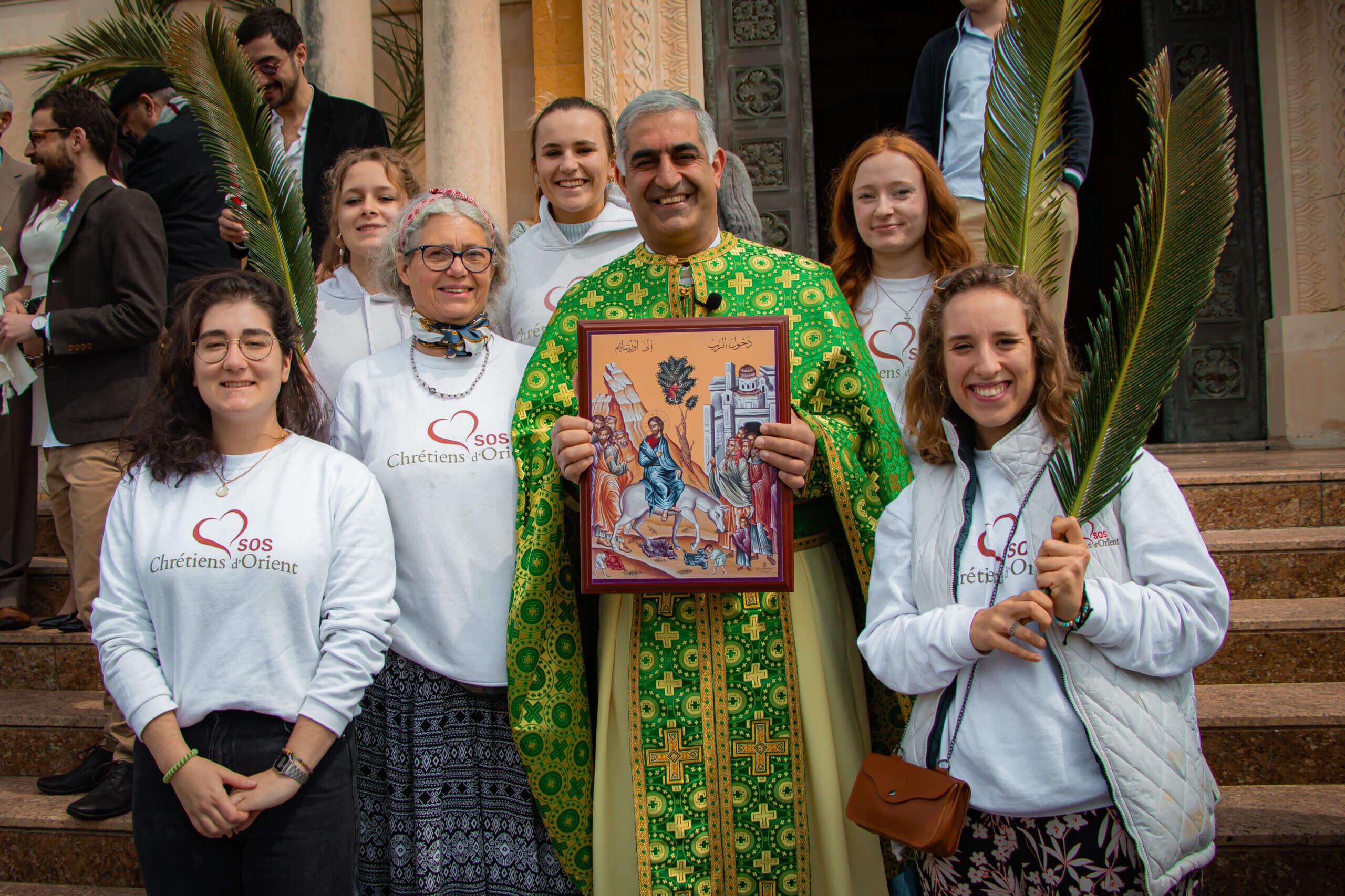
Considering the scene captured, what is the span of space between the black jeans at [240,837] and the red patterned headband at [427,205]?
1.32m

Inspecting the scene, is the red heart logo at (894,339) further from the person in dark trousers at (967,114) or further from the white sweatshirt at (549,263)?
the person in dark trousers at (967,114)

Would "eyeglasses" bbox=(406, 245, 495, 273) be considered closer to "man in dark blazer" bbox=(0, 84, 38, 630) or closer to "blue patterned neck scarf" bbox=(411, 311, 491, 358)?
"blue patterned neck scarf" bbox=(411, 311, 491, 358)

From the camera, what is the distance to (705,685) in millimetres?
2498

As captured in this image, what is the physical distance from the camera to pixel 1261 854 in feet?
9.34

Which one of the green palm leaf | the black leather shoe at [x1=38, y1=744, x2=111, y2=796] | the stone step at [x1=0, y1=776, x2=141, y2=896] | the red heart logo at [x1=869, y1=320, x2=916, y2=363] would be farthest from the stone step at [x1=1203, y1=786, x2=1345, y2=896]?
the black leather shoe at [x1=38, y1=744, x2=111, y2=796]

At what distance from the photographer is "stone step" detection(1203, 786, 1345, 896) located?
9.26ft

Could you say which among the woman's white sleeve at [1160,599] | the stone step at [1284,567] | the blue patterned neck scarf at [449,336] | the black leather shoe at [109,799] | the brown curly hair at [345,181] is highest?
the brown curly hair at [345,181]

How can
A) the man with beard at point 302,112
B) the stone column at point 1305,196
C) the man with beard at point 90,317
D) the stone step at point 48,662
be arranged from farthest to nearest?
the stone column at point 1305,196, the man with beard at point 302,112, the stone step at point 48,662, the man with beard at point 90,317

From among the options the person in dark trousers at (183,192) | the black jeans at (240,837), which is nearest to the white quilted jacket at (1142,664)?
the black jeans at (240,837)

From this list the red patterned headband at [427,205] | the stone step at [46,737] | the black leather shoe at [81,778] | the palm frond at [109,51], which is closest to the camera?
the red patterned headband at [427,205]

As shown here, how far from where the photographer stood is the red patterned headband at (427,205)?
2.72 meters

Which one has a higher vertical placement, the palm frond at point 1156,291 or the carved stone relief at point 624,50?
the carved stone relief at point 624,50

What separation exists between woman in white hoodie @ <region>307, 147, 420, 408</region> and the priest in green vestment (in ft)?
2.83

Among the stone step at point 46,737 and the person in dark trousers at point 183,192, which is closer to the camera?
the stone step at point 46,737
